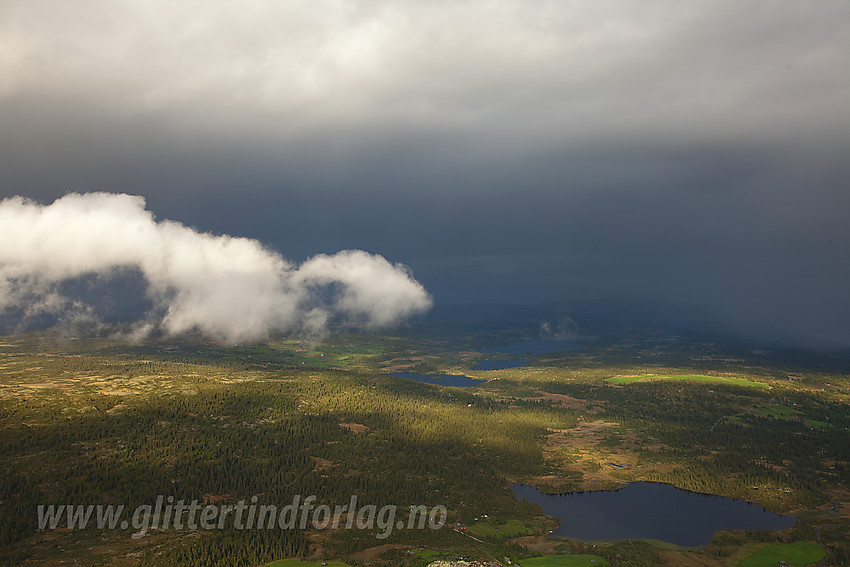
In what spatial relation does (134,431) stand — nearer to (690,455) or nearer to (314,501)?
(314,501)

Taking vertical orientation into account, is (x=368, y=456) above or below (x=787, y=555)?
above

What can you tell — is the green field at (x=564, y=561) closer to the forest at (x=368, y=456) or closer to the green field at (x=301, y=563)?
the forest at (x=368, y=456)

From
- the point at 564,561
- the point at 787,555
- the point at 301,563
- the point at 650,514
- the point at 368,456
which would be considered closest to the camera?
the point at 301,563

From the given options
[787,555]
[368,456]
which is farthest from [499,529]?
[787,555]

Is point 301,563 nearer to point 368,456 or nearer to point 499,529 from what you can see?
point 499,529

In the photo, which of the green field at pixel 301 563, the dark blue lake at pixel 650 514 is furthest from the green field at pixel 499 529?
→ the green field at pixel 301 563
